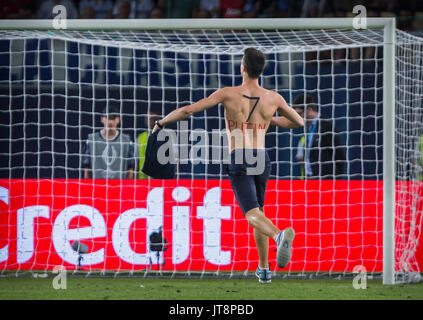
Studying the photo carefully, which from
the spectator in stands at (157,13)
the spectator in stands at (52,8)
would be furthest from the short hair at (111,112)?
the spectator in stands at (52,8)

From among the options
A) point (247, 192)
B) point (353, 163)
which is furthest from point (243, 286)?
point (353, 163)

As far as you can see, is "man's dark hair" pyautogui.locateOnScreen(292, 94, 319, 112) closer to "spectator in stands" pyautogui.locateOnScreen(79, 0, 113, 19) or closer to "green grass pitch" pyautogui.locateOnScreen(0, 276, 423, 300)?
"green grass pitch" pyautogui.locateOnScreen(0, 276, 423, 300)

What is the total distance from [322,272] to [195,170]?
219cm

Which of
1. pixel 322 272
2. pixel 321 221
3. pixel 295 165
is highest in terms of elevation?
pixel 295 165

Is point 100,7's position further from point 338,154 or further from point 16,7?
point 338,154

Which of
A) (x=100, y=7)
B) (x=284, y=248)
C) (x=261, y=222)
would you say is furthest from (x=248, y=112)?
(x=100, y=7)

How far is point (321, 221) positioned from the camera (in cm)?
897

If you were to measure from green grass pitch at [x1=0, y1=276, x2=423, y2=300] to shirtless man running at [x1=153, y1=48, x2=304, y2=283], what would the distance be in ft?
2.53

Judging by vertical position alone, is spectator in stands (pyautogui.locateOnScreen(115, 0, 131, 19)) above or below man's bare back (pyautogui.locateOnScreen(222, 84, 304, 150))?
above

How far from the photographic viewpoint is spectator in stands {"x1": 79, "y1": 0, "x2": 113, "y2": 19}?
12688mm

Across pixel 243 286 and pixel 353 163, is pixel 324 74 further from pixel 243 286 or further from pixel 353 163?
pixel 243 286

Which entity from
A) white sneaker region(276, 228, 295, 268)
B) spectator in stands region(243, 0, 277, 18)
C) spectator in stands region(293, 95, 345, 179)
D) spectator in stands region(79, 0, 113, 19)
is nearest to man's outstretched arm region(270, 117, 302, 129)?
white sneaker region(276, 228, 295, 268)

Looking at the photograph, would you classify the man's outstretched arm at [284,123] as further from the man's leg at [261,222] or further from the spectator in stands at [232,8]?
the spectator in stands at [232,8]

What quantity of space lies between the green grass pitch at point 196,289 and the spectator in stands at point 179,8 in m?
5.30
